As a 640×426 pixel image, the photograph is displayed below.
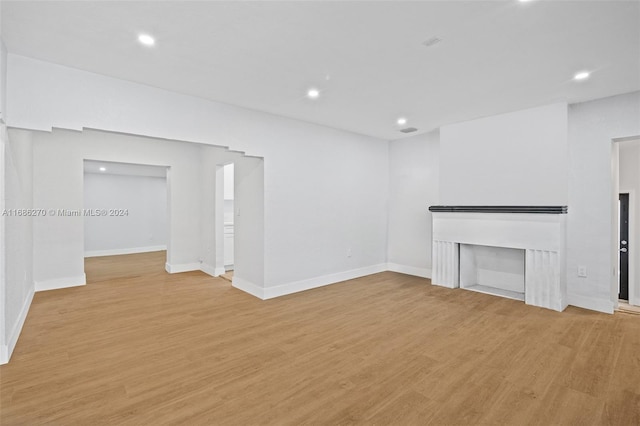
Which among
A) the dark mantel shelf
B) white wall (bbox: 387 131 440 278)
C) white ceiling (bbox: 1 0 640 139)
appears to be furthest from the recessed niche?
white ceiling (bbox: 1 0 640 139)

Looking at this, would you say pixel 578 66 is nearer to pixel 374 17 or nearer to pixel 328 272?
pixel 374 17

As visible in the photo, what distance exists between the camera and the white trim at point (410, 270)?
18.4 ft

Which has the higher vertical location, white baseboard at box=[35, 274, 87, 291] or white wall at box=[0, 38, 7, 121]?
white wall at box=[0, 38, 7, 121]

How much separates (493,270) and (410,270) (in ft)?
4.77

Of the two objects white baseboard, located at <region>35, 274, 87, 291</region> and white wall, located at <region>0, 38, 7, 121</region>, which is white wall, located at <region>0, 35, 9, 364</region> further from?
white baseboard, located at <region>35, 274, 87, 291</region>

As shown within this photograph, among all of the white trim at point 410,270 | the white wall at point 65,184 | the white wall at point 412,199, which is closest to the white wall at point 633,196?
the white wall at point 412,199

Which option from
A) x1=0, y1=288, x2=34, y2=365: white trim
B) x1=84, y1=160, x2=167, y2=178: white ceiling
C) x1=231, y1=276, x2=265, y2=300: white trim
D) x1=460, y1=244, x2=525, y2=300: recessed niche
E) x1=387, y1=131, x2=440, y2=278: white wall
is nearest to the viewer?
x1=0, y1=288, x2=34, y2=365: white trim

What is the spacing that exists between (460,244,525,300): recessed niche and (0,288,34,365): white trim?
5.41m

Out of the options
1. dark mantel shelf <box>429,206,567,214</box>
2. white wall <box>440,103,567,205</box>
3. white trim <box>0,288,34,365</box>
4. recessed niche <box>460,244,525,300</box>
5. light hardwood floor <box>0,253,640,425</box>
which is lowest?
light hardwood floor <box>0,253,640,425</box>

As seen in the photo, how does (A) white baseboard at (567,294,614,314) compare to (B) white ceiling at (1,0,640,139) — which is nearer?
(B) white ceiling at (1,0,640,139)

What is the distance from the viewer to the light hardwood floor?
1.96 meters

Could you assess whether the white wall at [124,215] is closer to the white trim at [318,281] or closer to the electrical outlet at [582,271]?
the white trim at [318,281]

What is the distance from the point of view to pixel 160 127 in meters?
3.41

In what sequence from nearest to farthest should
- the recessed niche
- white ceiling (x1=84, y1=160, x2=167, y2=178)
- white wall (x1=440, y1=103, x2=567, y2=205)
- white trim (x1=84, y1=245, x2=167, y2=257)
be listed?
white wall (x1=440, y1=103, x2=567, y2=205), the recessed niche, white ceiling (x1=84, y1=160, x2=167, y2=178), white trim (x1=84, y1=245, x2=167, y2=257)
